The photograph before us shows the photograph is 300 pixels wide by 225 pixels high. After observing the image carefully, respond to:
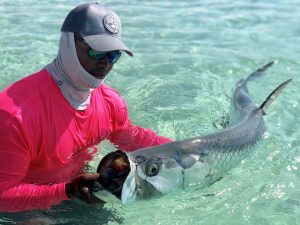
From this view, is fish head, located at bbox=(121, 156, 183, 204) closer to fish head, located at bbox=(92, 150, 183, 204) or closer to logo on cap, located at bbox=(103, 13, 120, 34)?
fish head, located at bbox=(92, 150, 183, 204)

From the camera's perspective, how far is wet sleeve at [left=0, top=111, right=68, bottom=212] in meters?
2.52

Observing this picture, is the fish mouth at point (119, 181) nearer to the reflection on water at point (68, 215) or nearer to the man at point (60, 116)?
the man at point (60, 116)

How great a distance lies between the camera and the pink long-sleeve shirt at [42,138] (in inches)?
100

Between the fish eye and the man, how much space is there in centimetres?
28

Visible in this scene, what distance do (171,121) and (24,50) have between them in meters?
2.71

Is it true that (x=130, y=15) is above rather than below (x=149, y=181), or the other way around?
below

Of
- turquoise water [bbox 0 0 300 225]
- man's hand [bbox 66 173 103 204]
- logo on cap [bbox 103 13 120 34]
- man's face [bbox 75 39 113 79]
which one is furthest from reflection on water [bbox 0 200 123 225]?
logo on cap [bbox 103 13 120 34]

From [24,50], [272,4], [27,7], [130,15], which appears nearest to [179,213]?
[24,50]

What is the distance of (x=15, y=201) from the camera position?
259 centimetres

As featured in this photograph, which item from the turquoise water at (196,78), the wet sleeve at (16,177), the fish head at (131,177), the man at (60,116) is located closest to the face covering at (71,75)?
the man at (60,116)

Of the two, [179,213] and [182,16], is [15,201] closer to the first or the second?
[179,213]

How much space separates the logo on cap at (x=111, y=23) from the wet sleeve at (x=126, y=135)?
2.27ft

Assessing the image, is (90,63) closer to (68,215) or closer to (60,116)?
(60,116)

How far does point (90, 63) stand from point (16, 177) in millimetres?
745
